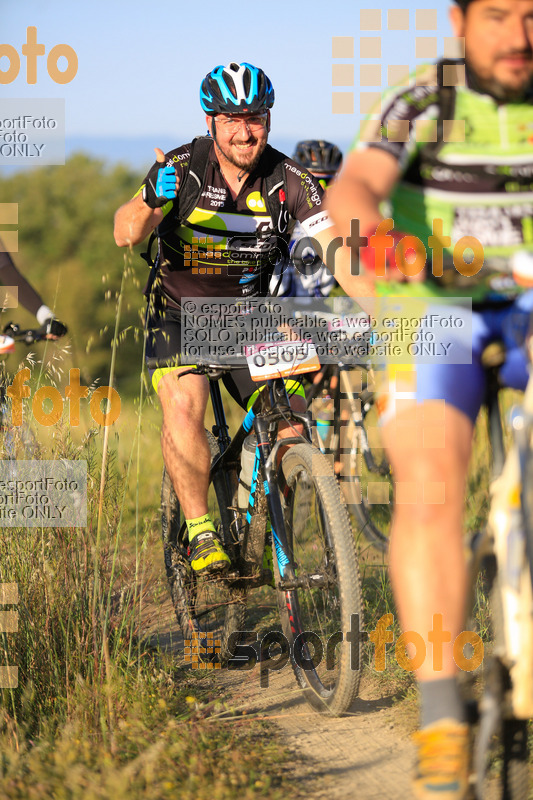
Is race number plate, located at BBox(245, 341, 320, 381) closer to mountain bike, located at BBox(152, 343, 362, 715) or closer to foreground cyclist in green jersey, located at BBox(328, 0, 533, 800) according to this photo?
mountain bike, located at BBox(152, 343, 362, 715)

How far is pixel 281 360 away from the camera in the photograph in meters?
3.88

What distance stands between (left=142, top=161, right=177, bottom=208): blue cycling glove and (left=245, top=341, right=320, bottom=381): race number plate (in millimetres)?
853

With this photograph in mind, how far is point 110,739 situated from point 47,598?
0.75 metres

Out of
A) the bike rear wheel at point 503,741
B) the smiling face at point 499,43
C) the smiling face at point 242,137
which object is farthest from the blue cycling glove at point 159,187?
the bike rear wheel at point 503,741

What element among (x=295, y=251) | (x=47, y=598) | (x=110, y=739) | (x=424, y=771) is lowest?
(x=110, y=739)

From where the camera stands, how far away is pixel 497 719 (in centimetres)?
221

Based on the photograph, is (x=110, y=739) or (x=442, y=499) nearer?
(x=442, y=499)

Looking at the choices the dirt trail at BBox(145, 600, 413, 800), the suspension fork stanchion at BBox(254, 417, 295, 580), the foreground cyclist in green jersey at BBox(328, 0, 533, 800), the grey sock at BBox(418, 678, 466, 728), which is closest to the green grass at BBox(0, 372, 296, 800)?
the dirt trail at BBox(145, 600, 413, 800)

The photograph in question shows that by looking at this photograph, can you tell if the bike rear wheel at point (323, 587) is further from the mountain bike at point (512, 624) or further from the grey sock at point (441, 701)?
the grey sock at point (441, 701)

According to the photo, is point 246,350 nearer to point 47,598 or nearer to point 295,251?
point 47,598

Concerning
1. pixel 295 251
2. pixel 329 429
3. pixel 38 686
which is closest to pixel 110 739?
pixel 38 686

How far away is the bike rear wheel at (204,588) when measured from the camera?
448 cm

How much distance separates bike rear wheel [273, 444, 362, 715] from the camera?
3543mm

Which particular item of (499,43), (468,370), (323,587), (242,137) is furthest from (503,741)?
(242,137)
